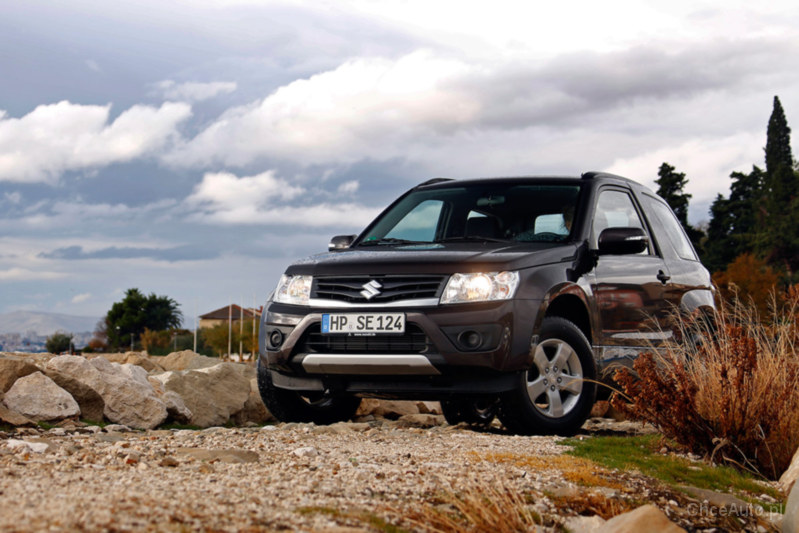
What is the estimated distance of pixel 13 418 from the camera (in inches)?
287

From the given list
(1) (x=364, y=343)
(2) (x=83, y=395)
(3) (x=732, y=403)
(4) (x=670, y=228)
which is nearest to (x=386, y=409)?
(2) (x=83, y=395)

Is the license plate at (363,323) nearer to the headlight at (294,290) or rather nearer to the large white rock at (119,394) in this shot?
the headlight at (294,290)

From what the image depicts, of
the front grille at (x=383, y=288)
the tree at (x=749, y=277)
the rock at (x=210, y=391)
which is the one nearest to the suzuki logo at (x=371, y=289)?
the front grille at (x=383, y=288)

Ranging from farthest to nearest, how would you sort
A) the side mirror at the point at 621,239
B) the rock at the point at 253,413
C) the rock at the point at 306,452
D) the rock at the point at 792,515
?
the rock at the point at 253,413, the side mirror at the point at 621,239, the rock at the point at 306,452, the rock at the point at 792,515

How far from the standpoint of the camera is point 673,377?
20.7 ft

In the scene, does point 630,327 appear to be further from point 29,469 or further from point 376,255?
point 29,469

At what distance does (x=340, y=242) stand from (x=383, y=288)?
155cm

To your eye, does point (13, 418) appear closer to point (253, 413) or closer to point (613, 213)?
point (253, 413)

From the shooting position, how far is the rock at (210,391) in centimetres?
985

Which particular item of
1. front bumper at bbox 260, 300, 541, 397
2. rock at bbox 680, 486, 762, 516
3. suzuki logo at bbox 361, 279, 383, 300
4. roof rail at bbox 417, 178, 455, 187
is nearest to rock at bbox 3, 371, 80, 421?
front bumper at bbox 260, 300, 541, 397

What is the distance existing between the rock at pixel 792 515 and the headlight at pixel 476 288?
2187mm

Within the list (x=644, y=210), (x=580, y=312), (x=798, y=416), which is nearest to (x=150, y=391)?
(x=580, y=312)

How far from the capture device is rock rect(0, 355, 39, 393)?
25.6 ft

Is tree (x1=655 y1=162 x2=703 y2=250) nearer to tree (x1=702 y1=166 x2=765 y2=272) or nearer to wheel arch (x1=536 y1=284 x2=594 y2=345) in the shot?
tree (x1=702 y1=166 x2=765 y2=272)
